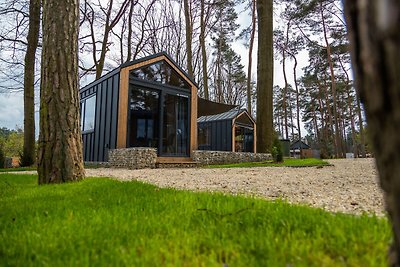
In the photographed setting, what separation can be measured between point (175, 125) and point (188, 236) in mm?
9044

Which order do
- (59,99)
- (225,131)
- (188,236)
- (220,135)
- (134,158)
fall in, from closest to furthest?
1. (188,236)
2. (59,99)
3. (134,158)
4. (225,131)
5. (220,135)

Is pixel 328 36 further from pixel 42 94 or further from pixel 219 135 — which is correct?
pixel 42 94

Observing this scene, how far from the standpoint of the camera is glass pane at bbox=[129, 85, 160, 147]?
30.8 feet

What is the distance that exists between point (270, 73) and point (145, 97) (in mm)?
4347

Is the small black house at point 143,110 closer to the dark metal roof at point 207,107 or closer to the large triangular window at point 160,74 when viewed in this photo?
the large triangular window at point 160,74

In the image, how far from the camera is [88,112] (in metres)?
11.1

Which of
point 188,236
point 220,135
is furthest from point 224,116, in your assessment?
point 188,236

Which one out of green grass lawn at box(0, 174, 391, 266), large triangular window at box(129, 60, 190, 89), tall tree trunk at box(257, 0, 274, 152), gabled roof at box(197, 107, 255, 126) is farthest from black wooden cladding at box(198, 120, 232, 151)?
green grass lawn at box(0, 174, 391, 266)

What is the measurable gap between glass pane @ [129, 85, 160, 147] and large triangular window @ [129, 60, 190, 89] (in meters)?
0.46

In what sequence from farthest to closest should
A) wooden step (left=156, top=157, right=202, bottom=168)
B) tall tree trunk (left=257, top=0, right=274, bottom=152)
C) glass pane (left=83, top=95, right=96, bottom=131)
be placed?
glass pane (left=83, top=95, right=96, bottom=131) < tall tree trunk (left=257, top=0, right=274, bottom=152) < wooden step (left=156, top=157, right=202, bottom=168)

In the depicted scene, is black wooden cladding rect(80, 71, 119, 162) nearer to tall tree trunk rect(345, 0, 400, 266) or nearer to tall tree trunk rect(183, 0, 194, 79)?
tall tree trunk rect(183, 0, 194, 79)

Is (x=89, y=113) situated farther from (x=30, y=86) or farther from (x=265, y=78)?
(x=265, y=78)

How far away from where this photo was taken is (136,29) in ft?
53.0

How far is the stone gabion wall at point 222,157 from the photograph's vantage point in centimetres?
1053
